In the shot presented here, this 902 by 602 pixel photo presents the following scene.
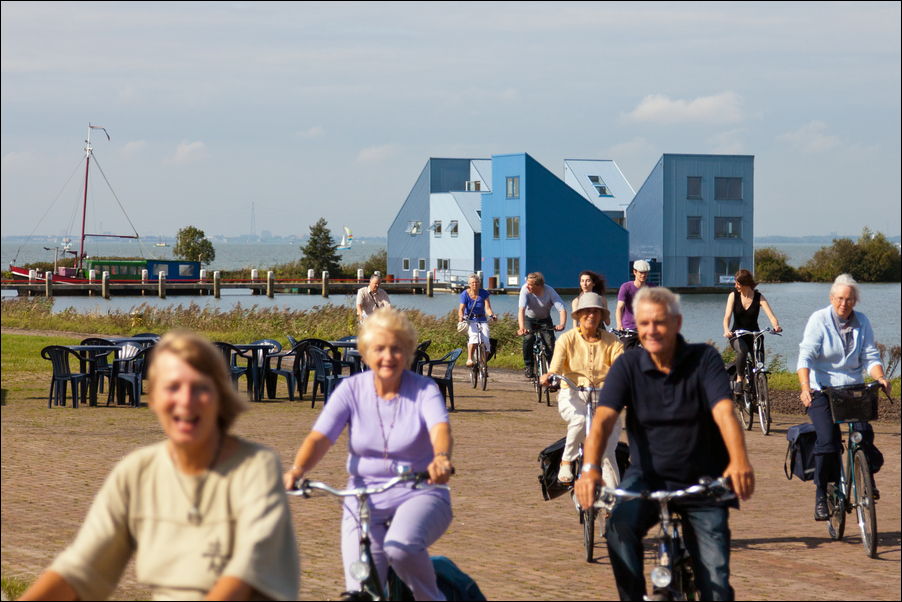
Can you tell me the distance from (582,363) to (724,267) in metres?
71.4

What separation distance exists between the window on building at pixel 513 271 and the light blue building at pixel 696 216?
26.3 feet

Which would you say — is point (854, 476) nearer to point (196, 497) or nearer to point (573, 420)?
point (573, 420)

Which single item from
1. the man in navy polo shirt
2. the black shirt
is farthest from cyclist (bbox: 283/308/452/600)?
the black shirt

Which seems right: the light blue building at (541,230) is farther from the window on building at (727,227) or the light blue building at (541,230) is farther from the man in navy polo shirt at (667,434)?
the man in navy polo shirt at (667,434)

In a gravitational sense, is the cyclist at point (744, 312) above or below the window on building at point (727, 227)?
below

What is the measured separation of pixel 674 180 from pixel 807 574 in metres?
68.6

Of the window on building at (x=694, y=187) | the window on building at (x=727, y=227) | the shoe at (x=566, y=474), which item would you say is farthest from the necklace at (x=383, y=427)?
the window on building at (x=727, y=227)

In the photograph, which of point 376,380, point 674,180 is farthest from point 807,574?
point 674,180

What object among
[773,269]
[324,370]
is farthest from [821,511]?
[773,269]

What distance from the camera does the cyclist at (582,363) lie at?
8.31 m

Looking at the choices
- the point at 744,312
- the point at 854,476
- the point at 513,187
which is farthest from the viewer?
the point at 513,187

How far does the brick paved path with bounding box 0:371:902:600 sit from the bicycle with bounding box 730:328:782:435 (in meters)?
0.31

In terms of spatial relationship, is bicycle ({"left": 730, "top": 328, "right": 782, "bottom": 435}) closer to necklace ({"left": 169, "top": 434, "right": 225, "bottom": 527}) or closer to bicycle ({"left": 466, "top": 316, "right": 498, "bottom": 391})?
Answer: bicycle ({"left": 466, "top": 316, "right": 498, "bottom": 391})

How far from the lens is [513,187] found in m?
73.2
